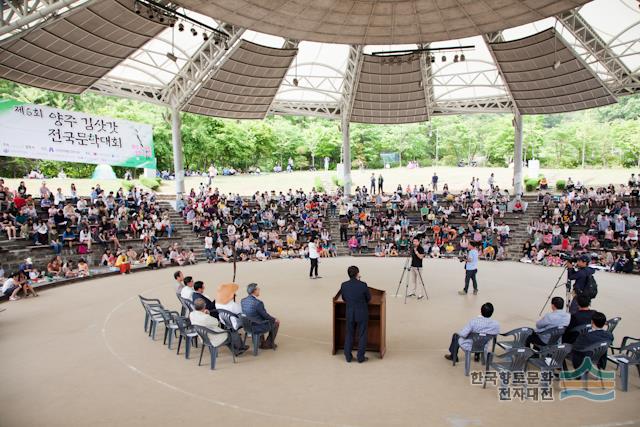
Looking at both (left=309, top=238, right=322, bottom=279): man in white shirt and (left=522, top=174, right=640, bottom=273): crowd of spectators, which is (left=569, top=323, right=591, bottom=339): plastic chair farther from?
(left=522, top=174, right=640, bottom=273): crowd of spectators

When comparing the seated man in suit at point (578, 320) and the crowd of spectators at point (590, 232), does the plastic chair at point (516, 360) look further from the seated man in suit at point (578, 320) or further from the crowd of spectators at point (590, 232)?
the crowd of spectators at point (590, 232)

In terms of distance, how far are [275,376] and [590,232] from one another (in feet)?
54.4

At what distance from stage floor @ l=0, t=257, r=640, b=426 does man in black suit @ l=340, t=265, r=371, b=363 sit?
10.1 inches

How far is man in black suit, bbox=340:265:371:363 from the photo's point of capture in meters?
6.44

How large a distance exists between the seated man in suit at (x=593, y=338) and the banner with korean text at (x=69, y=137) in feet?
55.6

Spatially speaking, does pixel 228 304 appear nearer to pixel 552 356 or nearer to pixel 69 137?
pixel 552 356

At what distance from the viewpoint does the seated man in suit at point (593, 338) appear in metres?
5.75

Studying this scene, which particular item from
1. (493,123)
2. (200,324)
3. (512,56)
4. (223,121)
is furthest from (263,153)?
(200,324)

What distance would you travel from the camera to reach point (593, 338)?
5.78m

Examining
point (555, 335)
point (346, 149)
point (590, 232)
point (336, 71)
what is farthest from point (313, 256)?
point (346, 149)

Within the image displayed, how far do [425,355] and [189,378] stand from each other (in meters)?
3.43

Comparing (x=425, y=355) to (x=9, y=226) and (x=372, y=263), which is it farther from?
(x=9, y=226)

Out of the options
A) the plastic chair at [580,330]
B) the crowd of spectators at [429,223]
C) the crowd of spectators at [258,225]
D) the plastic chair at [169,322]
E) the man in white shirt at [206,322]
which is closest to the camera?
the plastic chair at [580,330]

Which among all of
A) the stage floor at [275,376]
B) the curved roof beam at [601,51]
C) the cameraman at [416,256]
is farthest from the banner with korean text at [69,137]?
the curved roof beam at [601,51]
